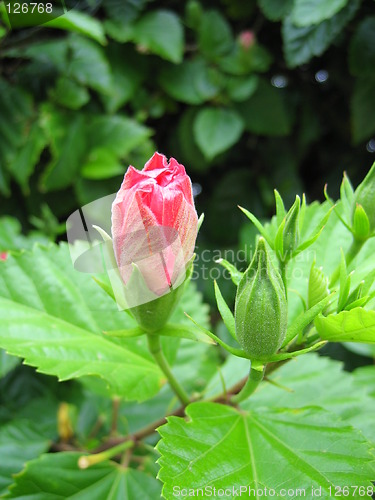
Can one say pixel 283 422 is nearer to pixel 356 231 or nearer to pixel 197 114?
pixel 356 231

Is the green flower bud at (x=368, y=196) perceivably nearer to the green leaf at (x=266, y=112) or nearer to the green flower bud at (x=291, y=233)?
the green flower bud at (x=291, y=233)

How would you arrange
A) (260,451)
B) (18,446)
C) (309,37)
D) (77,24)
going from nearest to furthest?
(260,451), (18,446), (77,24), (309,37)

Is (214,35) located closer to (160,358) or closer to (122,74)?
(122,74)

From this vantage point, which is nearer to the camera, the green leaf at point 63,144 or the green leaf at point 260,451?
the green leaf at point 260,451

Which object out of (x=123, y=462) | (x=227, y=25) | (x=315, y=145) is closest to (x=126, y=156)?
(x=227, y=25)

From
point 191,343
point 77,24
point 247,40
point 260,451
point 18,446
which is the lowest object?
point 18,446

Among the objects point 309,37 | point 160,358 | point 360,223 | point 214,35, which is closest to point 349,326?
point 360,223

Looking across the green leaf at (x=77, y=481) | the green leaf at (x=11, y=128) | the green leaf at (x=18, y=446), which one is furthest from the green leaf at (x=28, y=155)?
the green leaf at (x=77, y=481)
